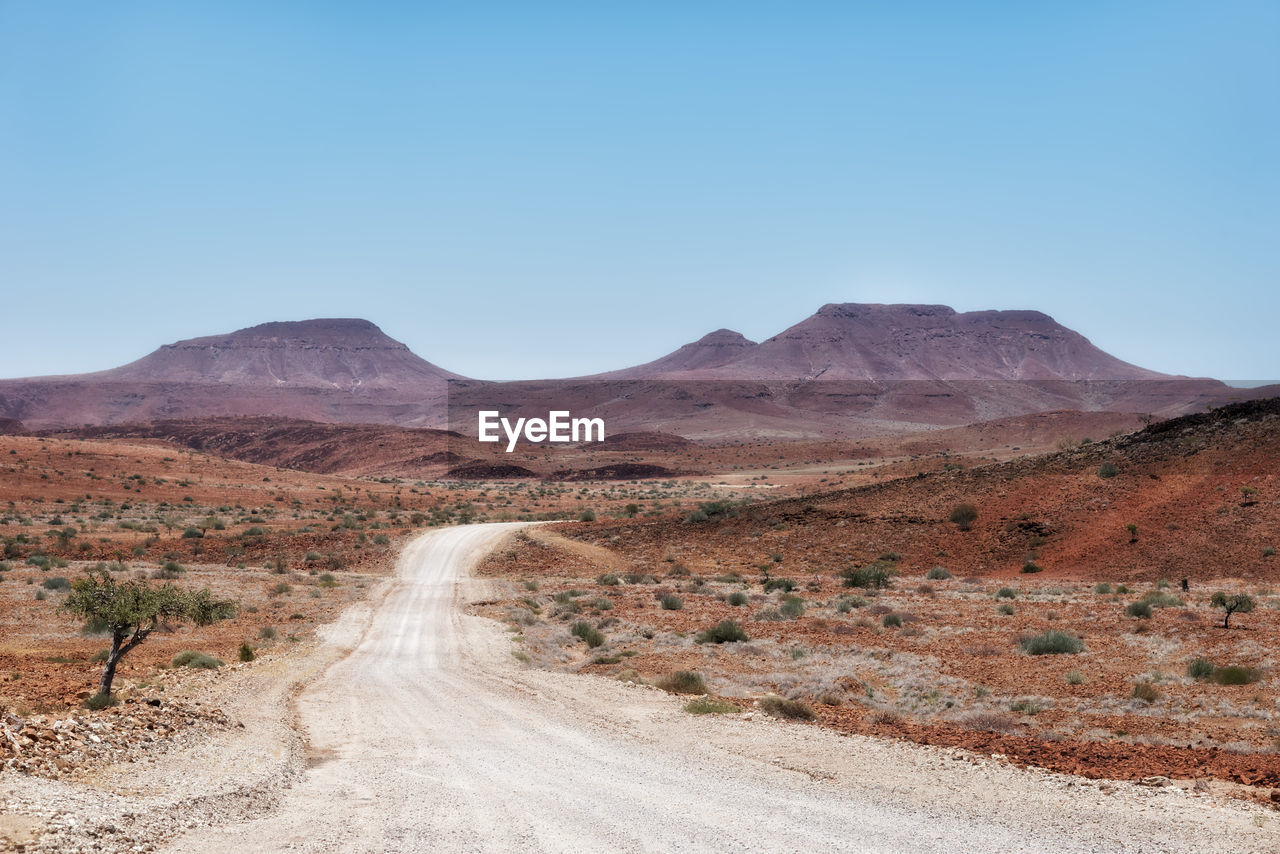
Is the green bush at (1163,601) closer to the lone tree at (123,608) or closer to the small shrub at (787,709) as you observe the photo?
the small shrub at (787,709)

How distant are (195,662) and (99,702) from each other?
18.8ft

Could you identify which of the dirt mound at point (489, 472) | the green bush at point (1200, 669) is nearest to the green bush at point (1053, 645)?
the green bush at point (1200, 669)

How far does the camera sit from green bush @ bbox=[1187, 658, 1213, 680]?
50.8ft

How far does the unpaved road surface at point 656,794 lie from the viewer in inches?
308

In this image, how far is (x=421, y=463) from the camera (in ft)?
385

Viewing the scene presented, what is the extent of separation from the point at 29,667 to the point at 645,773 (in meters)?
12.4

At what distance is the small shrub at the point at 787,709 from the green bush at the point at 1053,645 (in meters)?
7.00

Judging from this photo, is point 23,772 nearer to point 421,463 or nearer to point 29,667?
point 29,667

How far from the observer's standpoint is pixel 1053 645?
1820cm

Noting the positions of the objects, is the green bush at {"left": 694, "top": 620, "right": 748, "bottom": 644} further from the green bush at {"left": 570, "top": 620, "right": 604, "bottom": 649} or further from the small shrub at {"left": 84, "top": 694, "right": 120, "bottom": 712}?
the small shrub at {"left": 84, "top": 694, "right": 120, "bottom": 712}

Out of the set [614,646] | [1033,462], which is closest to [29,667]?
[614,646]

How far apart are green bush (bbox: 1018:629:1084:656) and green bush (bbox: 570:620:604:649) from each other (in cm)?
968

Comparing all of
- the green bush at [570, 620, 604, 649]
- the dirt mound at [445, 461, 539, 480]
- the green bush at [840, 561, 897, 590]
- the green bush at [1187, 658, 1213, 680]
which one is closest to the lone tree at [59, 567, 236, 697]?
the green bush at [570, 620, 604, 649]

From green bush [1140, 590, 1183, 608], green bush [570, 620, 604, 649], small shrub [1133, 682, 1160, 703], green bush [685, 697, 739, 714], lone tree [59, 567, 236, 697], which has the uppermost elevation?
lone tree [59, 567, 236, 697]
